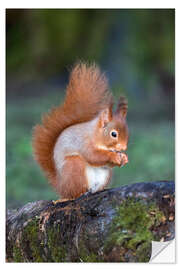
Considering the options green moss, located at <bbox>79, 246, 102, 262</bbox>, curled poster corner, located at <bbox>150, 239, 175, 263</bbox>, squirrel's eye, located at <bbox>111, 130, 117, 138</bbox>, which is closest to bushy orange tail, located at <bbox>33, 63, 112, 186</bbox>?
squirrel's eye, located at <bbox>111, 130, 117, 138</bbox>

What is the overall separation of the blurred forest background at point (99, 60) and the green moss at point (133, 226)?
2.23 m

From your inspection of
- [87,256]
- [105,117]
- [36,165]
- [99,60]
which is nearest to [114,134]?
[105,117]

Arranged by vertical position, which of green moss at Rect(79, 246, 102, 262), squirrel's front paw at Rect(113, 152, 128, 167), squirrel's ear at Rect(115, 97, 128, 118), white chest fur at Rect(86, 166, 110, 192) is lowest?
green moss at Rect(79, 246, 102, 262)

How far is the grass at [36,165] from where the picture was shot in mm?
3297

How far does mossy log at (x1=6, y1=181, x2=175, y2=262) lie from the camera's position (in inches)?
66.5

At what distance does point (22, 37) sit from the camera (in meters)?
4.83

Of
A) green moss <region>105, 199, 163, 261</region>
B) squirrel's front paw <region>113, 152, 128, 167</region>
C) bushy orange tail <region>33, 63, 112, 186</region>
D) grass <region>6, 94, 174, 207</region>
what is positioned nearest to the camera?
green moss <region>105, 199, 163, 261</region>

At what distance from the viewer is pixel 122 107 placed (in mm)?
1969

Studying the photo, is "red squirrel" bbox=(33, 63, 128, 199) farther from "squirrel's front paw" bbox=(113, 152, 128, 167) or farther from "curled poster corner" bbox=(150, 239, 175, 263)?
"curled poster corner" bbox=(150, 239, 175, 263)

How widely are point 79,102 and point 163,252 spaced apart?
2.59 ft

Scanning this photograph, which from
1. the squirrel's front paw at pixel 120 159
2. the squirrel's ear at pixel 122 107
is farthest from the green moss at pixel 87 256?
the squirrel's ear at pixel 122 107

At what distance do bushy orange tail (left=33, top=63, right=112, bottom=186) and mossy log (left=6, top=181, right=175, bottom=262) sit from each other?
336 mm

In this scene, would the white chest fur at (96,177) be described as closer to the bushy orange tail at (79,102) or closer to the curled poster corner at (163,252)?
the bushy orange tail at (79,102)
